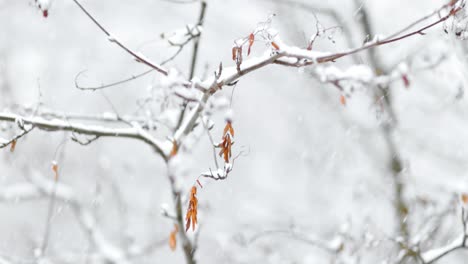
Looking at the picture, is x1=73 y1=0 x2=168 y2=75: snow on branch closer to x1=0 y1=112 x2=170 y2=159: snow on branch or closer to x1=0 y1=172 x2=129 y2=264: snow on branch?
x1=0 y1=112 x2=170 y2=159: snow on branch

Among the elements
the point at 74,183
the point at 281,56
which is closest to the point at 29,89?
the point at 74,183

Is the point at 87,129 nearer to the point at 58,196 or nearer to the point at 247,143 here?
the point at 58,196

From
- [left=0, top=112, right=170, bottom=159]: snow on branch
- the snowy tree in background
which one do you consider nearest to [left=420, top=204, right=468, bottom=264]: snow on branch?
the snowy tree in background

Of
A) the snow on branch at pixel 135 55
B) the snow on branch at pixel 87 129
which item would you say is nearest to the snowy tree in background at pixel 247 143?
the snow on branch at pixel 87 129

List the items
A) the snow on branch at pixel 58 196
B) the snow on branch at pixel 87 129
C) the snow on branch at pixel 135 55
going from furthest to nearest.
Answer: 1. the snow on branch at pixel 58 196
2. the snow on branch at pixel 87 129
3. the snow on branch at pixel 135 55

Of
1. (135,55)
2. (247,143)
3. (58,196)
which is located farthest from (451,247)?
(247,143)

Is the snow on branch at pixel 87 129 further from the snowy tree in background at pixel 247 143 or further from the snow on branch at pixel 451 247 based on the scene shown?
the snow on branch at pixel 451 247

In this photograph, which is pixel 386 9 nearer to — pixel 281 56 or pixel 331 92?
pixel 331 92

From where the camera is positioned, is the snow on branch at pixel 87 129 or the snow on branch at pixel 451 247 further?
the snow on branch at pixel 451 247
